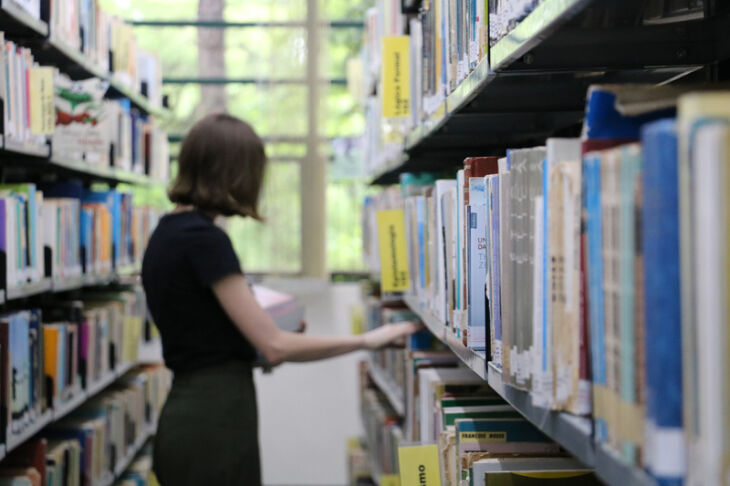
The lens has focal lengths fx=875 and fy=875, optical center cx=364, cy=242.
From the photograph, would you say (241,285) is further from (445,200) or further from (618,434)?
(618,434)

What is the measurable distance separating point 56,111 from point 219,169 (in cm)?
88

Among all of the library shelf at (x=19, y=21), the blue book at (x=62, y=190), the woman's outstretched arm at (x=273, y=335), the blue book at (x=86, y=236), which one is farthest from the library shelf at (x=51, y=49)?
the woman's outstretched arm at (x=273, y=335)

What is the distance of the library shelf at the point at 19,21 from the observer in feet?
7.69

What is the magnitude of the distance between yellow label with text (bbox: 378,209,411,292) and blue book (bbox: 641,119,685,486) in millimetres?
1728

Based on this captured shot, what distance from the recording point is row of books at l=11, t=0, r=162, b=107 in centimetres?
289

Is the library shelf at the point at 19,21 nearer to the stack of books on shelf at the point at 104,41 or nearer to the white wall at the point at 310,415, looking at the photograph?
the stack of books on shelf at the point at 104,41

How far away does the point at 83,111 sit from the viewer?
3.03 meters

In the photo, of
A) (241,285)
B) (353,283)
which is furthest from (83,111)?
(353,283)

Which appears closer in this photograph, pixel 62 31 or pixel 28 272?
pixel 28 272

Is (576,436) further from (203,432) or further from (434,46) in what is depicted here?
(203,432)

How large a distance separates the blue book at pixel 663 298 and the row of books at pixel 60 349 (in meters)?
2.01

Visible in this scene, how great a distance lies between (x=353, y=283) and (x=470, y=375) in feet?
13.1

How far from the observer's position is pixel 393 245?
2400 millimetres

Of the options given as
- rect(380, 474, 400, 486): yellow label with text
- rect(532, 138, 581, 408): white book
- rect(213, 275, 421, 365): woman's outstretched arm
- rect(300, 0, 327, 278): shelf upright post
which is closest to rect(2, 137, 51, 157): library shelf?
rect(213, 275, 421, 365): woman's outstretched arm
